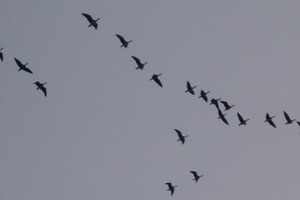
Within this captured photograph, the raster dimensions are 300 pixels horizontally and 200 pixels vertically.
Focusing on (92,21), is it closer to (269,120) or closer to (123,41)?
(123,41)

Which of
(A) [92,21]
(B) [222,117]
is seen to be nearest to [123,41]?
(A) [92,21]

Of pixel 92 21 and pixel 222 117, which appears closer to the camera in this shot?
pixel 92 21

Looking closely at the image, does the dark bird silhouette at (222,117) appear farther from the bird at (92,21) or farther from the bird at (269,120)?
the bird at (92,21)

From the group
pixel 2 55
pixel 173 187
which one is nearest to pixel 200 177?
pixel 173 187

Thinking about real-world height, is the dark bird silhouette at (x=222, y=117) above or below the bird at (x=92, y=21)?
below

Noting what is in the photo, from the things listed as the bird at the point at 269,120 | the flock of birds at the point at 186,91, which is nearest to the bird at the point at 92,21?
the flock of birds at the point at 186,91

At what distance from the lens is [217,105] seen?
7594 cm

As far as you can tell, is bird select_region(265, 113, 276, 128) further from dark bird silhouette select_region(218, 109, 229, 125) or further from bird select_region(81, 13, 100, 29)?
bird select_region(81, 13, 100, 29)

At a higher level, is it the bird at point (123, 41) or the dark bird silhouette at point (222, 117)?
the bird at point (123, 41)

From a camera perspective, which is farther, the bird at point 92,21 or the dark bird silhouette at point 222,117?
the dark bird silhouette at point 222,117

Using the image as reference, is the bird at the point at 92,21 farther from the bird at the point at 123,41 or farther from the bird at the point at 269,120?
the bird at the point at 269,120

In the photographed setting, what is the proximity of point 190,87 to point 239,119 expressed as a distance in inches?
312

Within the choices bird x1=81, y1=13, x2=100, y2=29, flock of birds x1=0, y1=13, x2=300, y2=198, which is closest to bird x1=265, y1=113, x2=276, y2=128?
flock of birds x1=0, y1=13, x2=300, y2=198

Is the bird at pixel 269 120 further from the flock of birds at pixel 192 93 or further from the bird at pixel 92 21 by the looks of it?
the bird at pixel 92 21
